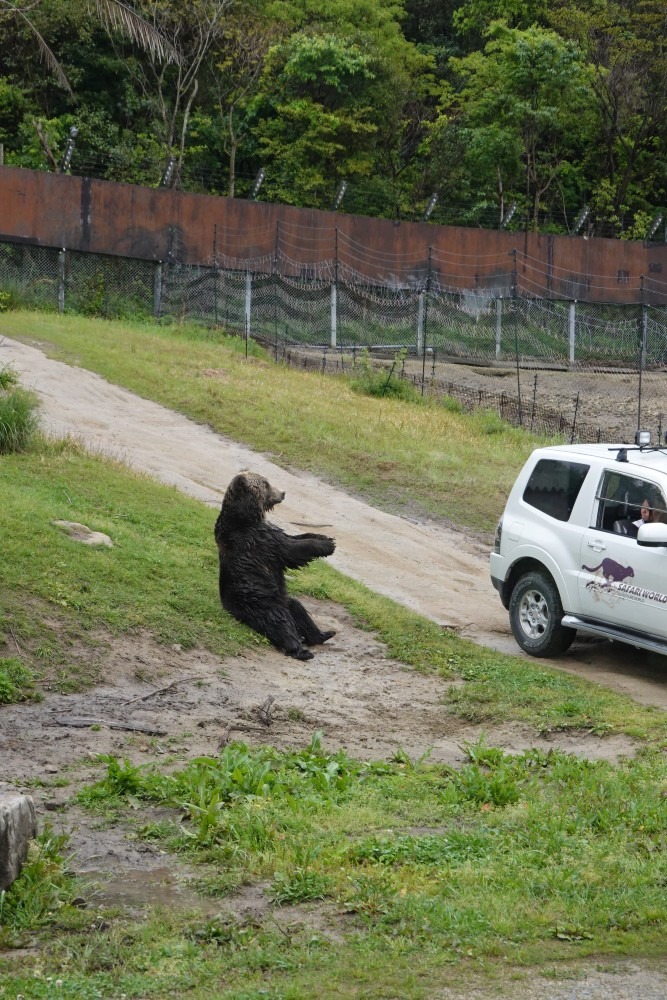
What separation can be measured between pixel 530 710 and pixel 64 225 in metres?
25.8

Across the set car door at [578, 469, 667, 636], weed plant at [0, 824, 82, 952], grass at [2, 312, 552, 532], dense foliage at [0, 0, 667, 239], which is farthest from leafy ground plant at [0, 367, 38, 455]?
dense foliage at [0, 0, 667, 239]

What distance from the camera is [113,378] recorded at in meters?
22.9

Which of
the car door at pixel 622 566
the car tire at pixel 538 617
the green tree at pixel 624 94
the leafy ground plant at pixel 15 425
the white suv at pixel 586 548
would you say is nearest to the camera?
the car door at pixel 622 566

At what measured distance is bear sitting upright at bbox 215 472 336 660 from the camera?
10312 millimetres

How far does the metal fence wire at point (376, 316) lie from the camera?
98.1 feet

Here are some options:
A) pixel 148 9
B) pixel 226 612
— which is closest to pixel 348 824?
pixel 226 612

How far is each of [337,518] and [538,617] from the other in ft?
18.3

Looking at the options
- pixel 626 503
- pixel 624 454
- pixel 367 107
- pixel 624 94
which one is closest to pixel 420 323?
pixel 367 107

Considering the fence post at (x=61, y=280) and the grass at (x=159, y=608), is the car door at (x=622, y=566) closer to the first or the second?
the grass at (x=159, y=608)

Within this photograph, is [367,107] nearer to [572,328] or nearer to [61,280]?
[572,328]

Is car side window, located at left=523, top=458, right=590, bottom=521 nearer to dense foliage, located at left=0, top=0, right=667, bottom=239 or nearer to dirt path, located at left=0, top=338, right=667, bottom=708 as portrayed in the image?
dirt path, located at left=0, top=338, right=667, bottom=708

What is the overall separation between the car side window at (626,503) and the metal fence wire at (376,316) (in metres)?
15.6

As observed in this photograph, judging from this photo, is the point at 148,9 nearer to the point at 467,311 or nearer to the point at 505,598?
the point at 467,311

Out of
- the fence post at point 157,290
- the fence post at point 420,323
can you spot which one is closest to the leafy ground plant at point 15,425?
the fence post at point 157,290
